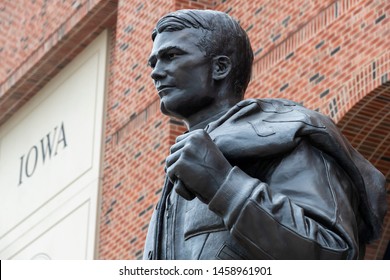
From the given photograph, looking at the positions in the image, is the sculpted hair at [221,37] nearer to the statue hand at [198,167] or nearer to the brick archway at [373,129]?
the statue hand at [198,167]

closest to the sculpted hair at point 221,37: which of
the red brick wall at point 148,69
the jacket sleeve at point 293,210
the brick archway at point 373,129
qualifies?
the jacket sleeve at point 293,210

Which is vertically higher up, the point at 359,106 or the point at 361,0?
the point at 361,0

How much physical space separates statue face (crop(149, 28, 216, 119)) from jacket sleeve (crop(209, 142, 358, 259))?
1.25 ft

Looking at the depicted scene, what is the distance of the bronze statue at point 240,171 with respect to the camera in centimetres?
356

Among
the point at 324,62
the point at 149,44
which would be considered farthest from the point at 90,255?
the point at 324,62

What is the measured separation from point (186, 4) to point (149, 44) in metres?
0.76

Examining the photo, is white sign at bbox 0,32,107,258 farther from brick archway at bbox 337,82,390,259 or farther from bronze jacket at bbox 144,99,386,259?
bronze jacket at bbox 144,99,386,259

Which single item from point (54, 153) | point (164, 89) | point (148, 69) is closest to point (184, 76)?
point (164, 89)

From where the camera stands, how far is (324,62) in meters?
12.0

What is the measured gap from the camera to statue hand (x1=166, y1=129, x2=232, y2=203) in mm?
3625

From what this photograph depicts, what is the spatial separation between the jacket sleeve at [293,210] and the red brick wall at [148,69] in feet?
24.6
